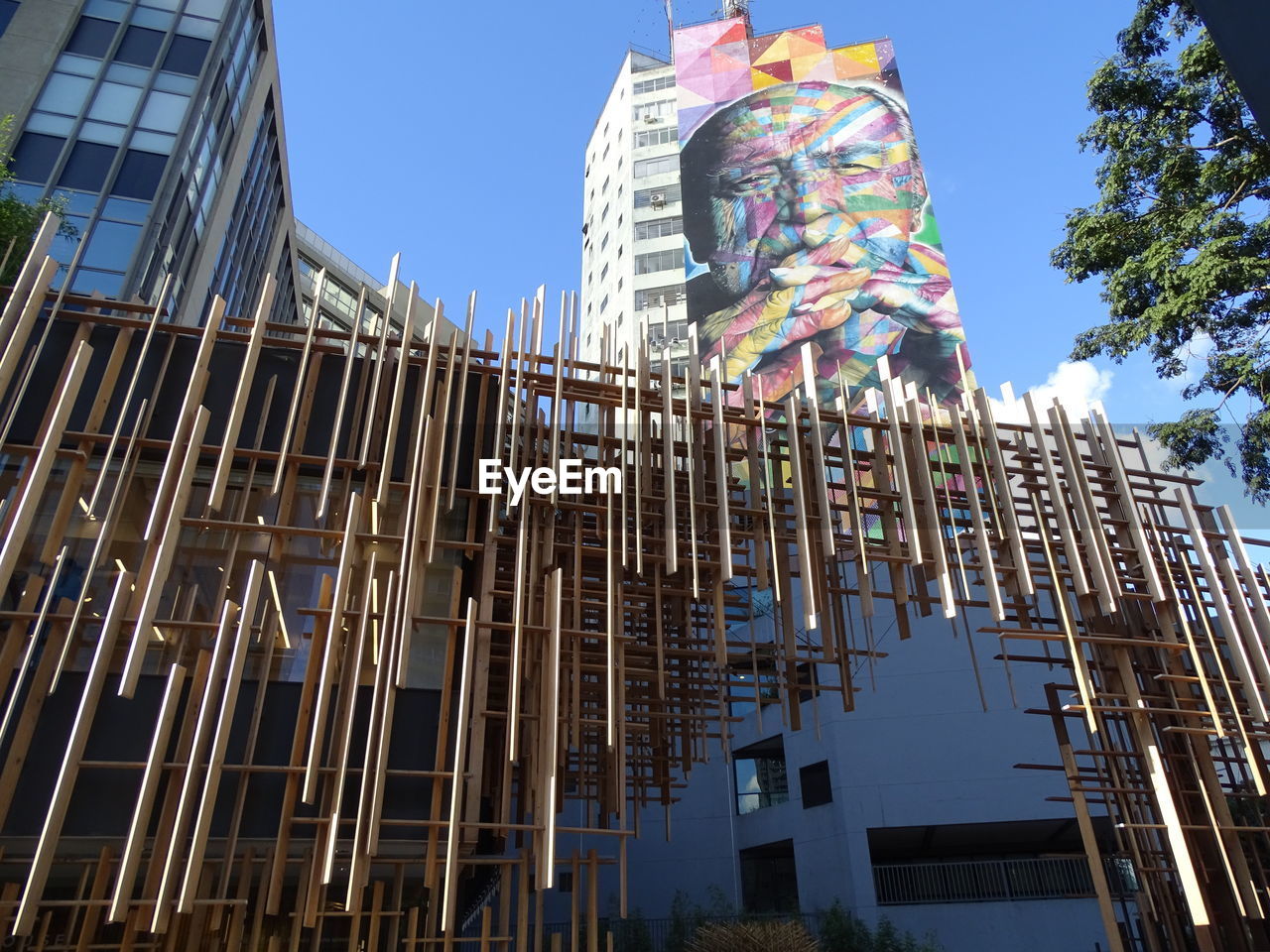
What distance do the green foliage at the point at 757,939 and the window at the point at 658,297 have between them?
3659cm

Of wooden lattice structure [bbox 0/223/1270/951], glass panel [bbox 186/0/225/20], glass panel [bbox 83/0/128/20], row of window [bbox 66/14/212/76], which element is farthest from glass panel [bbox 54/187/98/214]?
wooden lattice structure [bbox 0/223/1270/951]

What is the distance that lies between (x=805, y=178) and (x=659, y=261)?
29.4 ft

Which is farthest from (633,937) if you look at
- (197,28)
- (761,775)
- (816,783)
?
(197,28)

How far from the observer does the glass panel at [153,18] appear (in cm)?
2048

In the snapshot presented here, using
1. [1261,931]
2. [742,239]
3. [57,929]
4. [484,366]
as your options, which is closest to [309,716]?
[57,929]

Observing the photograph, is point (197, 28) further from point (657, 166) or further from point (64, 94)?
point (657, 166)

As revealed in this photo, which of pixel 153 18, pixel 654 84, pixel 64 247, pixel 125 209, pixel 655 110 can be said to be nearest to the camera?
pixel 64 247

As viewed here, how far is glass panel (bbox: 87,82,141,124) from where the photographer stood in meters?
18.7

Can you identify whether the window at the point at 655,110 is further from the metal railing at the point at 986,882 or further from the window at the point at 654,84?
the metal railing at the point at 986,882

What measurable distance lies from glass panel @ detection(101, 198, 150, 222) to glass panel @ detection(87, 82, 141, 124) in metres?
2.29

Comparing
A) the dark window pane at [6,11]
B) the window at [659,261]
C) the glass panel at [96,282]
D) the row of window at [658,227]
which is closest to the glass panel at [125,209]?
the glass panel at [96,282]

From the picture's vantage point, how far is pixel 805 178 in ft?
157

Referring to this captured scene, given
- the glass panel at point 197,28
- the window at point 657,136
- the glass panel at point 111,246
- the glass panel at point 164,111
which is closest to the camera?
the glass panel at point 111,246

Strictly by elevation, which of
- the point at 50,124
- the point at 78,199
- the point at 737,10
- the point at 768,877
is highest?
the point at 737,10
